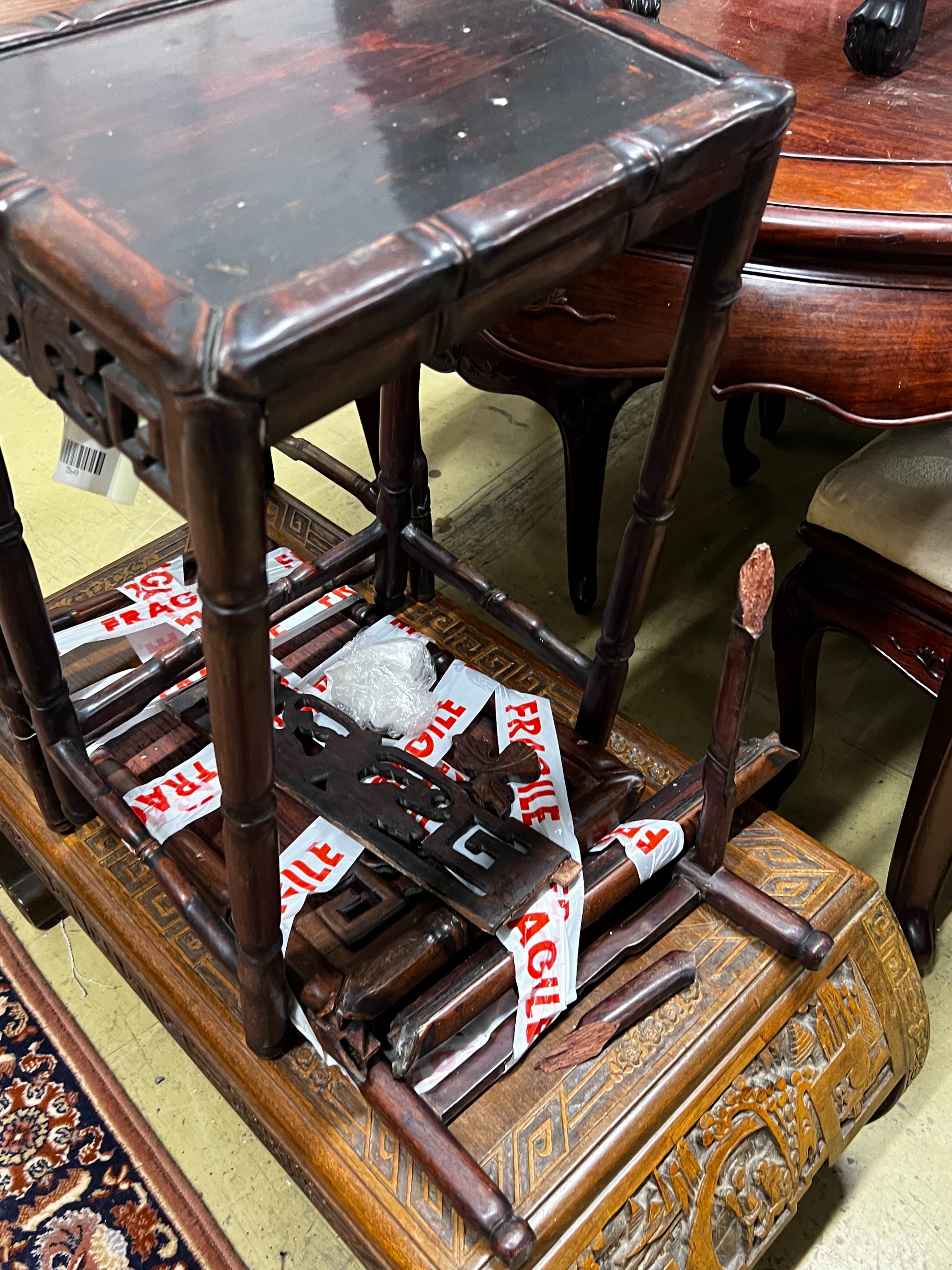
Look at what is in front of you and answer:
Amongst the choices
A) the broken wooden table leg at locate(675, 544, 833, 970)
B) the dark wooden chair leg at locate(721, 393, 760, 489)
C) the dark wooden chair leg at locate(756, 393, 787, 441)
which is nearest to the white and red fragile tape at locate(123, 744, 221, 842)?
the broken wooden table leg at locate(675, 544, 833, 970)

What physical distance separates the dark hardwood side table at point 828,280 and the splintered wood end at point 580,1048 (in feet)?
1.73

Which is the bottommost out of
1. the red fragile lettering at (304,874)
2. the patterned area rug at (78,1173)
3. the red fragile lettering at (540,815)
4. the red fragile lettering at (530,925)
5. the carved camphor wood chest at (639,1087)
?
the patterned area rug at (78,1173)

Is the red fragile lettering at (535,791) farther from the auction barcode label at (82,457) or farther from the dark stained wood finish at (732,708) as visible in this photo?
the auction barcode label at (82,457)

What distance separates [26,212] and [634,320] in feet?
1.88

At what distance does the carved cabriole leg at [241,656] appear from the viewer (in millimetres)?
445

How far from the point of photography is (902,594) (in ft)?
3.32

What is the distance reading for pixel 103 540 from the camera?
1.66 meters

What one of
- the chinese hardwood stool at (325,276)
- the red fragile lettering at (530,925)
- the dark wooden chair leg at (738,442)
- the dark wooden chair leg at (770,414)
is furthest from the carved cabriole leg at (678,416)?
the dark wooden chair leg at (770,414)

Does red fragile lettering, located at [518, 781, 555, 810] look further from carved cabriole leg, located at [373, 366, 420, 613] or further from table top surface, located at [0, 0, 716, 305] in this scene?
table top surface, located at [0, 0, 716, 305]

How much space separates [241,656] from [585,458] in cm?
95

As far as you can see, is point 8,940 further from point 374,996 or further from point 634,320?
point 634,320

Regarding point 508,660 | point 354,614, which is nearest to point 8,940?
point 354,614

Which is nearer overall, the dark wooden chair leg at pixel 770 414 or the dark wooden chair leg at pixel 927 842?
the dark wooden chair leg at pixel 927 842

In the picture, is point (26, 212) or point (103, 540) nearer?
point (26, 212)
